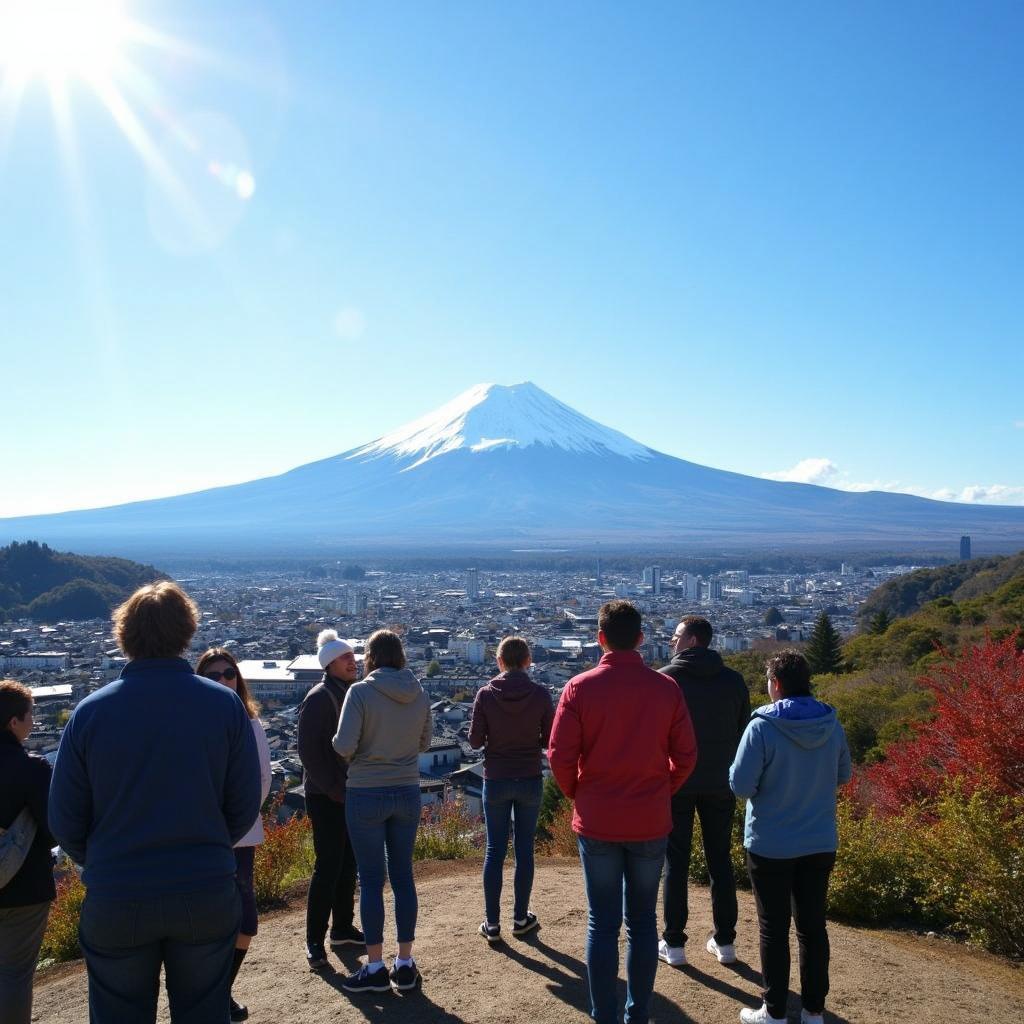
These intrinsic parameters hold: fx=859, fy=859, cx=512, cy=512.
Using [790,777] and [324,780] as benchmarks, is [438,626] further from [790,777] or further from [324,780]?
[790,777]

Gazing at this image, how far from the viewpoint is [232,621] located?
41.8 meters

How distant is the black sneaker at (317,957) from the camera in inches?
163

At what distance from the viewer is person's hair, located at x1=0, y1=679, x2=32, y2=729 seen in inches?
116

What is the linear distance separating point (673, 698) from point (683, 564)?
76.5m

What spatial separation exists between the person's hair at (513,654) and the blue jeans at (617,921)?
4.18 feet

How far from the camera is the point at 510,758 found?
434cm

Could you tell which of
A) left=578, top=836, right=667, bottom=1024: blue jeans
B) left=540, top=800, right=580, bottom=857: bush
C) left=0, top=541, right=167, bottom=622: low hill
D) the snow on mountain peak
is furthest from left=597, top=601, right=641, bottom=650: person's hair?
the snow on mountain peak

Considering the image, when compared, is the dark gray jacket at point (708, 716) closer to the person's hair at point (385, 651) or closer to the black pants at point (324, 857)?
the person's hair at point (385, 651)

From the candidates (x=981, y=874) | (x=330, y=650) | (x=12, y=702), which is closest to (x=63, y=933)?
(x=330, y=650)

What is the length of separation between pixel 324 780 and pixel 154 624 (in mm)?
1765

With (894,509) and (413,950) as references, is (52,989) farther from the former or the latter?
(894,509)

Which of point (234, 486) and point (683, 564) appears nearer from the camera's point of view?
point (683, 564)

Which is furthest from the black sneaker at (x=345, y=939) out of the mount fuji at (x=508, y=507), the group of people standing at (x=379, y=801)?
the mount fuji at (x=508, y=507)

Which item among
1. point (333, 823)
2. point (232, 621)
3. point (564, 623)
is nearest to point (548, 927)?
point (333, 823)
